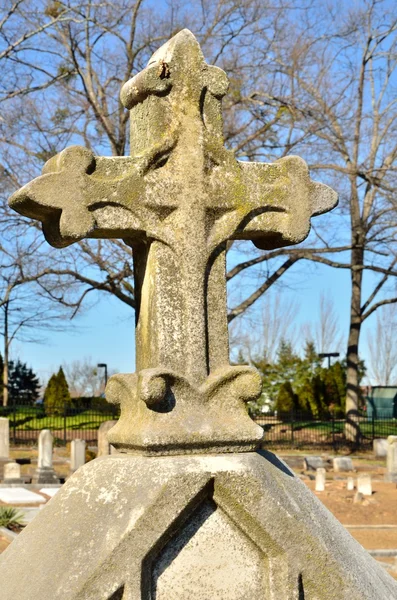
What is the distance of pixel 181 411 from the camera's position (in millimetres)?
3104

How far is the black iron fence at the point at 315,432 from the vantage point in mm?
25938

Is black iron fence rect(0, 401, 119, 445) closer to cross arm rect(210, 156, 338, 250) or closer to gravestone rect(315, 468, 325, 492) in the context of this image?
gravestone rect(315, 468, 325, 492)

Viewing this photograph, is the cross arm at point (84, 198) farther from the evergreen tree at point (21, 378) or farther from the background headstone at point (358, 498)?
the evergreen tree at point (21, 378)

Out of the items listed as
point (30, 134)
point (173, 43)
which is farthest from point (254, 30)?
point (173, 43)

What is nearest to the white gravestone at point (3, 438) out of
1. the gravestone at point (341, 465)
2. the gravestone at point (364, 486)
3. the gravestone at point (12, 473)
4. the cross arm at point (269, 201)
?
the gravestone at point (12, 473)

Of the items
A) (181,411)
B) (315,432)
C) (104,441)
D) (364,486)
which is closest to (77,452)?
(104,441)

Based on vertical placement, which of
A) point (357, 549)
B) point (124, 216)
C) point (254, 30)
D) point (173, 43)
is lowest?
point (357, 549)

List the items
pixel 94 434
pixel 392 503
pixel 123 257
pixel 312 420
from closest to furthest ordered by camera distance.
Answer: pixel 392 503, pixel 123 257, pixel 94 434, pixel 312 420

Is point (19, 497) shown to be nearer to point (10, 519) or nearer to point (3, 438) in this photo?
point (10, 519)

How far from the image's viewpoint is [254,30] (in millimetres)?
22078

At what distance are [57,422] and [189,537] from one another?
28.7 meters

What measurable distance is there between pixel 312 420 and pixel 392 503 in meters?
15.9

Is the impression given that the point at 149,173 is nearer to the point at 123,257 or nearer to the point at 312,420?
the point at 123,257

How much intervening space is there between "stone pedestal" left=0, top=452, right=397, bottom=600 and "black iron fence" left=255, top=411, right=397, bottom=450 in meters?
21.0
